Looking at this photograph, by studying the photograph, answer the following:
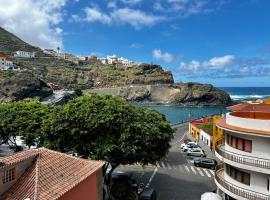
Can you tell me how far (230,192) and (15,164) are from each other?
667 inches

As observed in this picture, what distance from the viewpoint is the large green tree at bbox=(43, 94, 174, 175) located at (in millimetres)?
33312

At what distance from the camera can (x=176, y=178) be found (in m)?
44.8

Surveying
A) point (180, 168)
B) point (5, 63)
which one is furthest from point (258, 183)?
point (5, 63)

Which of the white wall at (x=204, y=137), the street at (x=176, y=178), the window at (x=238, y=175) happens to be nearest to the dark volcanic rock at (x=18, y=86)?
the white wall at (x=204, y=137)

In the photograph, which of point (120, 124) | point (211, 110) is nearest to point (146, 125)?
point (120, 124)

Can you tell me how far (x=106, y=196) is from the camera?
34.9 meters

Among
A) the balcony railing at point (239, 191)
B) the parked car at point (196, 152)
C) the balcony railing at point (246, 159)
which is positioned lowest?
the parked car at point (196, 152)

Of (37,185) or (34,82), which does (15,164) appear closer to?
(37,185)

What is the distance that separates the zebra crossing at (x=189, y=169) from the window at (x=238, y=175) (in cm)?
1475

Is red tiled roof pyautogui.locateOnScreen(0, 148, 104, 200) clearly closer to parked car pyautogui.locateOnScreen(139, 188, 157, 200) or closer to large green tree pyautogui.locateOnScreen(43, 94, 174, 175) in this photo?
large green tree pyautogui.locateOnScreen(43, 94, 174, 175)

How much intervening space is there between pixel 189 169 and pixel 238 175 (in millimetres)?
19708

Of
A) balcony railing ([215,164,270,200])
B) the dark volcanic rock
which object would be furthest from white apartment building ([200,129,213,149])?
the dark volcanic rock

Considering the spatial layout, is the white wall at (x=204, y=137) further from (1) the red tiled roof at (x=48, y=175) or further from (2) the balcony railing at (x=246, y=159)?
(1) the red tiled roof at (x=48, y=175)

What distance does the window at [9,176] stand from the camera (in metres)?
21.1
